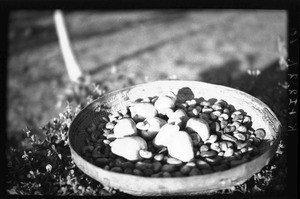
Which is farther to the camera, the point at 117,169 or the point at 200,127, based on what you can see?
the point at 200,127

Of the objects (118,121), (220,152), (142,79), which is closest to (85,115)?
(118,121)

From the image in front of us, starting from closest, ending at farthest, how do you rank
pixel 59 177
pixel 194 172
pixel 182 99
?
pixel 194 172
pixel 59 177
pixel 182 99

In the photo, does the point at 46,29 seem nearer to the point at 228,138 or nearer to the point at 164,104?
the point at 164,104

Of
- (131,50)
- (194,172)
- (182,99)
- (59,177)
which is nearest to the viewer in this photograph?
(194,172)

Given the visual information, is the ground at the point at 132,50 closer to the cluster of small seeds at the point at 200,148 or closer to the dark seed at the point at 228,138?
the cluster of small seeds at the point at 200,148

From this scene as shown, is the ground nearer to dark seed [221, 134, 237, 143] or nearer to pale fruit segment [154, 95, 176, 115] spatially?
pale fruit segment [154, 95, 176, 115]

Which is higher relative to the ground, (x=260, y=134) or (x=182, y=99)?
(x=182, y=99)

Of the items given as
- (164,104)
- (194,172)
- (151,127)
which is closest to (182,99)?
(164,104)

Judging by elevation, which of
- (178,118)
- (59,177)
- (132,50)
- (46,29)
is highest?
(46,29)

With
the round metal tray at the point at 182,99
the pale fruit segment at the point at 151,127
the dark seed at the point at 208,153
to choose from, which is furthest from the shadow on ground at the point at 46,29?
the dark seed at the point at 208,153
